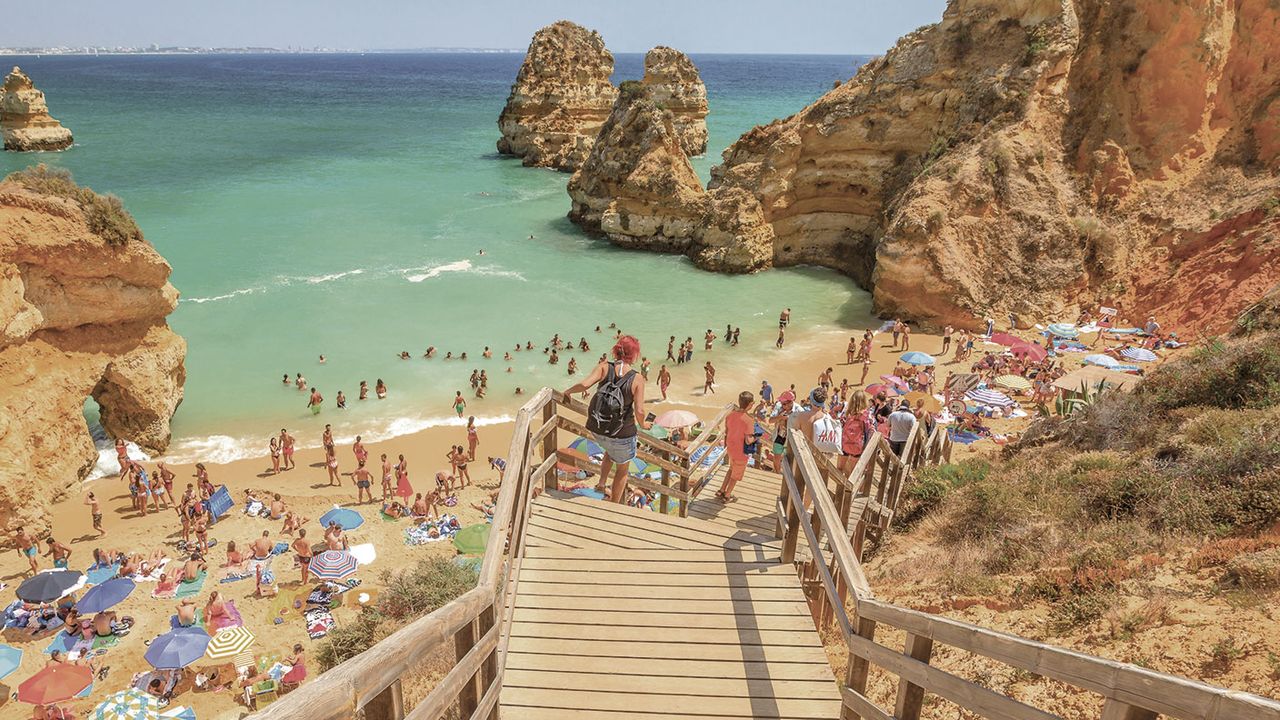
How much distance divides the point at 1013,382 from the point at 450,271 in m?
26.1

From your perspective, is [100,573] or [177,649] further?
[100,573]

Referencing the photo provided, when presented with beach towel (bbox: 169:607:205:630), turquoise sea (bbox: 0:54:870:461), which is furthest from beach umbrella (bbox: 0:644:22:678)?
turquoise sea (bbox: 0:54:870:461)

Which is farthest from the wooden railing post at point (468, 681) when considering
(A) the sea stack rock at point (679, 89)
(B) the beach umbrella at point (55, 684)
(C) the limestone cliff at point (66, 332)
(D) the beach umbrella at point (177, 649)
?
(A) the sea stack rock at point (679, 89)

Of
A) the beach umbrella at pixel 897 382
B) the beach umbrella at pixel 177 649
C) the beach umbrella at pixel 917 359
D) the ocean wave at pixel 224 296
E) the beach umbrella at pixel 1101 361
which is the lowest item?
the beach umbrella at pixel 177 649

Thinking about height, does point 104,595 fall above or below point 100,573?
above

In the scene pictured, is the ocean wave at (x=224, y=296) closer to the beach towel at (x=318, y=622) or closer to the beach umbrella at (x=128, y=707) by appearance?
the beach towel at (x=318, y=622)

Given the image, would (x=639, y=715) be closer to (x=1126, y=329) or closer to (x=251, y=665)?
(x=251, y=665)

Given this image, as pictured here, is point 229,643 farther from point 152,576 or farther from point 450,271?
point 450,271

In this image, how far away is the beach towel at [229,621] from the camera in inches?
459

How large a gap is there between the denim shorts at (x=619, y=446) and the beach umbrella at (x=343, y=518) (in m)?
10.3

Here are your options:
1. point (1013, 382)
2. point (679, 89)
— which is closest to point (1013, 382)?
point (1013, 382)

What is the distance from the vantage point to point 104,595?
39.5ft

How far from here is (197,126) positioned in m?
86.4

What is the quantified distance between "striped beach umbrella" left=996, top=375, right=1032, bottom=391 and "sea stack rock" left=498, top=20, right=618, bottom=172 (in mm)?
48155
